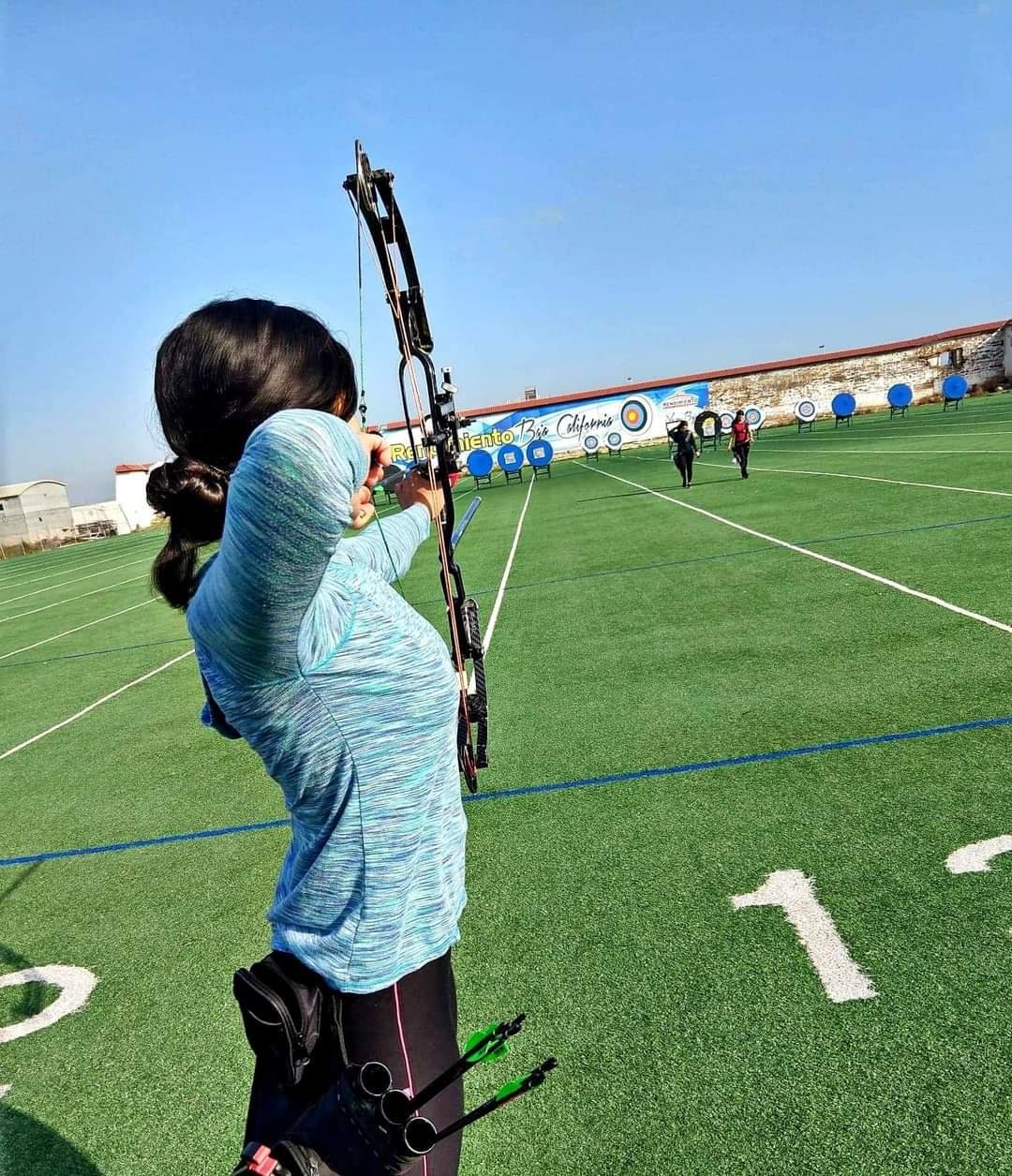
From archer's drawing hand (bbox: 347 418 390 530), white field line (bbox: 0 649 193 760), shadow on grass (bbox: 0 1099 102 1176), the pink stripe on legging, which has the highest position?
archer's drawing hand (bbox: 347 418 390 530)

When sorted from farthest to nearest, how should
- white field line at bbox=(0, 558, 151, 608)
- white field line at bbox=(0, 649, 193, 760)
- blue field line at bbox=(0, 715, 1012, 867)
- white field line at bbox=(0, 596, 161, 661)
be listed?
white field line at bbox=(0, 558, 151, 608)
white field line at bbox=(0, 596, 161, 661)
white field line at bbox=(0, 649, 193, 760)
blue field line at bbox=(0, 715, 1012, 867)

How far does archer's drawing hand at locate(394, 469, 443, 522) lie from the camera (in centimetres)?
242

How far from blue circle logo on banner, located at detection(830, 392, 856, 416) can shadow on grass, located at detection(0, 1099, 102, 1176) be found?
44076 millimetres

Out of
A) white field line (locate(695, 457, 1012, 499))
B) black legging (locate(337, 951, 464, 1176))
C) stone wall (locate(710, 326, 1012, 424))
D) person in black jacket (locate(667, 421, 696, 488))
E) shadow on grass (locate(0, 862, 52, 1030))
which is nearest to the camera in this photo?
black legging (locate(337, 951, 464, 1176))

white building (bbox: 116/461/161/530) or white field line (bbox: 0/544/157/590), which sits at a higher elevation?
white building (bbox: 116/461/161/530)

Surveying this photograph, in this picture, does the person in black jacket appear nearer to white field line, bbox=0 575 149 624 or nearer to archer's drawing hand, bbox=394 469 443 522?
white field line, bbox=0 575 149 624

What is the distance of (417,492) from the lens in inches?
96.5

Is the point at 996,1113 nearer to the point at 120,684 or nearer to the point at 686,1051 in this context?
the point at 686,1051

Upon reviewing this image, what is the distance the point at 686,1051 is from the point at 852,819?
5.45ft

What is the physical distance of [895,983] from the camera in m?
2.81

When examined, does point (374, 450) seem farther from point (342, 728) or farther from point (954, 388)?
point (954, 388)

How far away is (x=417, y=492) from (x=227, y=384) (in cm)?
130

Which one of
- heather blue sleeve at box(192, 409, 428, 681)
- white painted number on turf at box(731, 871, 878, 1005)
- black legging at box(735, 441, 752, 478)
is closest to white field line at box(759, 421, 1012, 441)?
black legging at box(735, 441, 752, 478)

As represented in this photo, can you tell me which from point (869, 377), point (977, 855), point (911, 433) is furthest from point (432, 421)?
point (869, 377)
